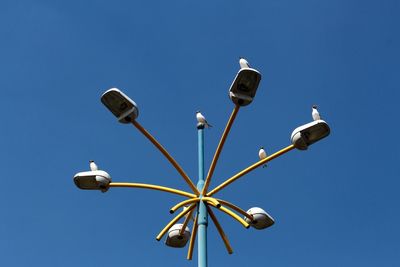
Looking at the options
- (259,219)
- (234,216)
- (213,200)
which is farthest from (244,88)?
(259,219)

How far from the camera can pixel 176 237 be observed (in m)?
11.4

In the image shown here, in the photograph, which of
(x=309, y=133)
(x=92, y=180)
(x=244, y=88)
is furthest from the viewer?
(x=92, y=180)

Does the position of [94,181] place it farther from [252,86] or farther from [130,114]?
[252,86]

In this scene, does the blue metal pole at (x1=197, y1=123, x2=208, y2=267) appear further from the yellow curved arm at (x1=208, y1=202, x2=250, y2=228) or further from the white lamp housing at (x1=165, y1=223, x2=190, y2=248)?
the white lamp housing at (x1=165, y1=223, x2=190, y2=248)

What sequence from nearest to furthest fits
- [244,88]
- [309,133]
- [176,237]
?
[244,88], [309,133], [176,237]

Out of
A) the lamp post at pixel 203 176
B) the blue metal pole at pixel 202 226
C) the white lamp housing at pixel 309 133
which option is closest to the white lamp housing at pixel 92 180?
the lamp post at pixel 203 176

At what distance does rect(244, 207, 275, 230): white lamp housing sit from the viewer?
11141 mm

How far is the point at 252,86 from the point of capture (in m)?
10.6

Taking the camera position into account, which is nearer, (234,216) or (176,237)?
(234,216)

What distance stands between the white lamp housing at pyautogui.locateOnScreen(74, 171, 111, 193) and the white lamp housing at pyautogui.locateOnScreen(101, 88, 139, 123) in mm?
866

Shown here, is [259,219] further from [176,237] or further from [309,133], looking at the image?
[309,133]

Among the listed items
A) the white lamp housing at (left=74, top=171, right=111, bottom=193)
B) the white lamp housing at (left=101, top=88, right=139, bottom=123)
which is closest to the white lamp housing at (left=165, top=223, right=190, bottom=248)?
the white lamp housing at (left=74, top=171, right=111, bottom=193)

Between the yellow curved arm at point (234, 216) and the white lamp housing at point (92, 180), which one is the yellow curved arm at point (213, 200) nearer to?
the yellow curved arm at point (234, 216)

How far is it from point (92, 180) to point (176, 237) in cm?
152
